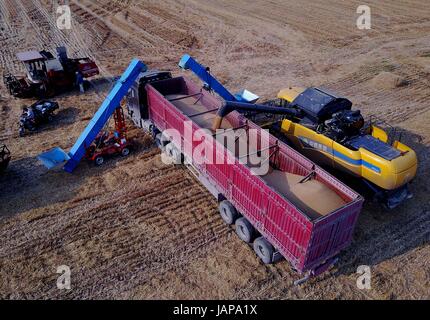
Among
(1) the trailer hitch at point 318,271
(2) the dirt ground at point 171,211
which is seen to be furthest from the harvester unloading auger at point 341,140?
(1) the trailer hitch at point 318,271

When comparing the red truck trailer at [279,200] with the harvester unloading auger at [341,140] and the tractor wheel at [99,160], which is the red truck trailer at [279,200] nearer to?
the harvester unloading auger at [341,140]

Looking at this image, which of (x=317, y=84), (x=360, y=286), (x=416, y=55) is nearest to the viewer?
(x=360, y=286)

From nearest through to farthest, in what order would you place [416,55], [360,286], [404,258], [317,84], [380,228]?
[360,286] < [404,258] < [380,228] < [317,84] < [416,55]

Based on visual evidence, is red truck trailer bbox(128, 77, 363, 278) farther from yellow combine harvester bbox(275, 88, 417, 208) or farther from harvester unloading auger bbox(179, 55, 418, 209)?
yellow combine harvester bbox(275, 88, 417, 208)

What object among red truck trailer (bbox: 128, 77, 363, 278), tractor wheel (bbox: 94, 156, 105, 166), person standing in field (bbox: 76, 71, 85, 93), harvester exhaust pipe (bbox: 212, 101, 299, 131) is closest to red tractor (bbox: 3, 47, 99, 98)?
person standing in field (bbox: 76, 71, 85, 93)

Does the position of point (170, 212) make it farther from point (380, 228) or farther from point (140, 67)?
point (380, 228)
